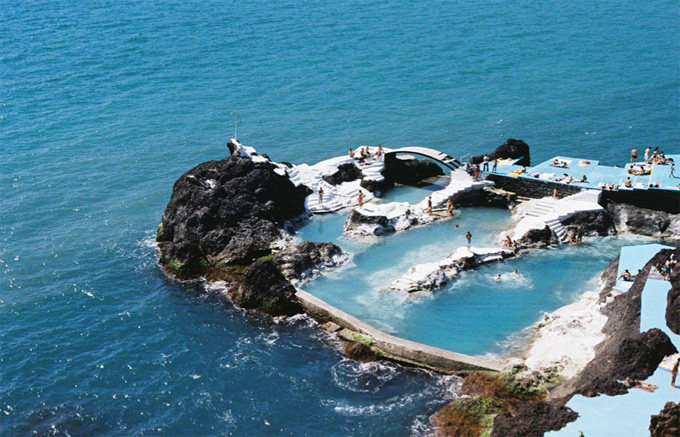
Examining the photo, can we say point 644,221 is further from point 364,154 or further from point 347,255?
point 364,154

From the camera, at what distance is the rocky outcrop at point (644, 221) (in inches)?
3049

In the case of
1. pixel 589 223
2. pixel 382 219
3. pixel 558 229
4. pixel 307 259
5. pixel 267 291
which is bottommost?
pixel 267 291

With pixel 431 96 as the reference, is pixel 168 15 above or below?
above

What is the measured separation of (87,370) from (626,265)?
43057 mm

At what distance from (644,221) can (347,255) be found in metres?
27.8

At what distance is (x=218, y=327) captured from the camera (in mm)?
69000

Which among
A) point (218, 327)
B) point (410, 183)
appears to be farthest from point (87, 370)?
point (410, 183)

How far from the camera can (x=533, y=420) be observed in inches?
1948

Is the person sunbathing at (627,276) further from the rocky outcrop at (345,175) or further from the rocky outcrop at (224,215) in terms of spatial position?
the rocky outcrop at (345,175)

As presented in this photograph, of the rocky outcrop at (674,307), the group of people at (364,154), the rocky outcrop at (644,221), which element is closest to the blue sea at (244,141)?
the rocky outcrop at (644,221)

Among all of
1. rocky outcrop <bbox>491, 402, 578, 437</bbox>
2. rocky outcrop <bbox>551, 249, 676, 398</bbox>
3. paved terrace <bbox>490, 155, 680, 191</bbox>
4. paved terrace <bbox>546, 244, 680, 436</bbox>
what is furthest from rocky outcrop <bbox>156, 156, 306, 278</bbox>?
paved terrace <bbox>546, 244, 680, 436</bbox>

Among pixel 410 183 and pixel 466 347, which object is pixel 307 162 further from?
pixel 466 347

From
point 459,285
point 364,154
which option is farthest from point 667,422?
point 364,154

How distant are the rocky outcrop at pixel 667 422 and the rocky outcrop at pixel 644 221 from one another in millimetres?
34745
